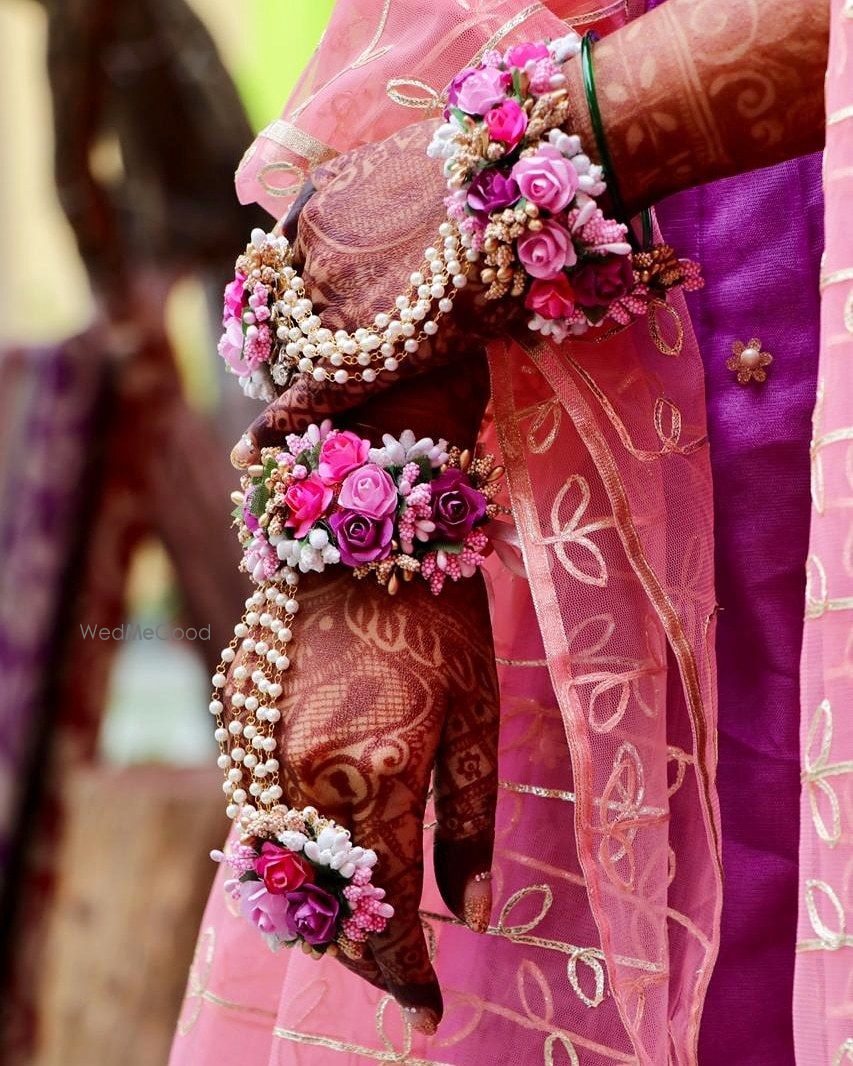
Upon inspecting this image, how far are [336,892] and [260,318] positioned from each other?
0.96 feet

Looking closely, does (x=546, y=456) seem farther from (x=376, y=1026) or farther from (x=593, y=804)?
(x=376, y=1026)

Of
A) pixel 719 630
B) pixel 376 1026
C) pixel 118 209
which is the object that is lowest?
pixel 376 1026

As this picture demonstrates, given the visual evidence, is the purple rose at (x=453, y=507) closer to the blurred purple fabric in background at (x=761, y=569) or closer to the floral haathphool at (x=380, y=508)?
the floral haathphool at (x=380, y=508)

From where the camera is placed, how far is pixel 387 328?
55 cm

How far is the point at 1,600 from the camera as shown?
1.24m

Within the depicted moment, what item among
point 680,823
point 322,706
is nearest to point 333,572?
point 322,706

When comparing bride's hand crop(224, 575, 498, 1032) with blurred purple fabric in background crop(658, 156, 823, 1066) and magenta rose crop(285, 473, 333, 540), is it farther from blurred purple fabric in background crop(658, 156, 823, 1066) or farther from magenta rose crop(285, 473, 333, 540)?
blurred purple fabric in background crop(658, 156, 823, 1066)

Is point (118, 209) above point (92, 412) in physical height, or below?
above

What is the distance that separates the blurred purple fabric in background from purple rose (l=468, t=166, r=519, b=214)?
18 cm

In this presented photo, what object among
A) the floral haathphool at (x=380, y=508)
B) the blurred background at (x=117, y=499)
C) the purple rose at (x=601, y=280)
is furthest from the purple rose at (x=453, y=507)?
the blurred background at (x=117, y=499)

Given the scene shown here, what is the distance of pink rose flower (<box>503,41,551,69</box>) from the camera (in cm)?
53

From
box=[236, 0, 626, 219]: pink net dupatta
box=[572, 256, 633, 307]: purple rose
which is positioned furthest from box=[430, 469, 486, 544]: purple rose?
box=[236, 0, 626, 219]: pink net dupatta

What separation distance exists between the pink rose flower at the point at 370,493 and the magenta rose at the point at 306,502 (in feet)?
0.04

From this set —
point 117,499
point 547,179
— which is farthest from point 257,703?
point 117,499
